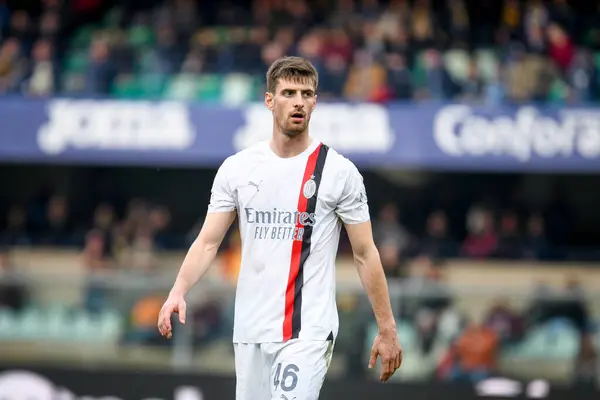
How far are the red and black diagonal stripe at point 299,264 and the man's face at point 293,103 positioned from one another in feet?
0.72

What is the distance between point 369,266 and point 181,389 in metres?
4.02

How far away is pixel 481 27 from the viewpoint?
53.1 feet

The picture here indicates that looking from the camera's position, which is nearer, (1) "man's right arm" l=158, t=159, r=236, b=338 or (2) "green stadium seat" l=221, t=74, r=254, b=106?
(1) "man's right arm" l=158, t=159, r=236, b=338

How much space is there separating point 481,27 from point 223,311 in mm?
7000

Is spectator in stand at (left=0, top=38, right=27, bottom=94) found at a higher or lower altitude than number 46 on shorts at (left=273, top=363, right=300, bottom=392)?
higher

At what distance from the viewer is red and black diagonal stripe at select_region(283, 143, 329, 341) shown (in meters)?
5.42

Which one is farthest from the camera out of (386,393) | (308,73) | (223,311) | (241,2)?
(241,2)

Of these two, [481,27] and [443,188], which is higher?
[481,27]

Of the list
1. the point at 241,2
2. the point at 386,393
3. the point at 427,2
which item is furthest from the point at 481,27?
the point at 386,393

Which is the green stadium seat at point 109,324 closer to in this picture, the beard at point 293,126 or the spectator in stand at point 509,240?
the spectator in stand at point 509,240

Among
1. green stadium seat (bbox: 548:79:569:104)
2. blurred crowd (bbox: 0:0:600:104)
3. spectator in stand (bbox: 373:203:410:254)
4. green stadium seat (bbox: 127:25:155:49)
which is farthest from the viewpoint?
green stadium seat (bbox: 127:25:155:49)

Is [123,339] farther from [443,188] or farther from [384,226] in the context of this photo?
[443,188]

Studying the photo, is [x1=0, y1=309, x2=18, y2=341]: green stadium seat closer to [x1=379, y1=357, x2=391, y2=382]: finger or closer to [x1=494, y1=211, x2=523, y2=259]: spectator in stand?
[x1=494, y1=211, x2=523, y2=259]: spectator in stand

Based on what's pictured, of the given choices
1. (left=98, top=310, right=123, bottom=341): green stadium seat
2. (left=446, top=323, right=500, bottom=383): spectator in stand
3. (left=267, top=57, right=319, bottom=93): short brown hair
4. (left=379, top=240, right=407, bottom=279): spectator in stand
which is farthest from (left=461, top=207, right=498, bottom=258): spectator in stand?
(left=267, top=57, right=319, bottom=93): short brown hair
